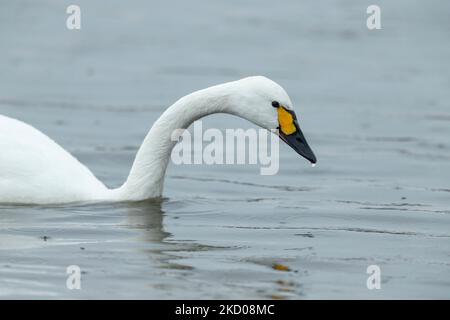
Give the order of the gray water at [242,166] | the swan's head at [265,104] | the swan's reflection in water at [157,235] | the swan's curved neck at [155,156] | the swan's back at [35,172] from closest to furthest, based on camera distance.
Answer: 1. the gray water at [242,166]
2. the swan's reflection in water at [157,235]
3. the swan's head at [265,104]
4. the swan's back at [35,172]
5. the swan's curved neck at [155,156]

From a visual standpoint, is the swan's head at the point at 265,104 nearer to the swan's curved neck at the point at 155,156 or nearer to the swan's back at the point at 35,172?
the swan's curved neck at the point at 155,156

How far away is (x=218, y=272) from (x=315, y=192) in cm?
306

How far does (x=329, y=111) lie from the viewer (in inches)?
573

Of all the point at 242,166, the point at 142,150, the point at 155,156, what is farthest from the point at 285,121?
the point at 242,166

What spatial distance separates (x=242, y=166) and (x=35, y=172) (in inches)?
114

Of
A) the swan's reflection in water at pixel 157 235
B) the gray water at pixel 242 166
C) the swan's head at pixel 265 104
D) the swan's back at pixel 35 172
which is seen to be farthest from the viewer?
the swan's back at pixel 35 172

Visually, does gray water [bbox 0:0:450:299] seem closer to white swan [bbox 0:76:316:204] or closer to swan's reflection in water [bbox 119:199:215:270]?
swan's reflection in water [bbox 119:199:215:270]

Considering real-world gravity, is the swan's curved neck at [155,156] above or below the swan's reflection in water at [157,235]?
above

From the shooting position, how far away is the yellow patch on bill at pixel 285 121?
9.05 metres

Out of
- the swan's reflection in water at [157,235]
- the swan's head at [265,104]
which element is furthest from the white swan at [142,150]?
the swan's reflection in water at [157,235]

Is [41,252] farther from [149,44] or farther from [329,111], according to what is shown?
[149,44]

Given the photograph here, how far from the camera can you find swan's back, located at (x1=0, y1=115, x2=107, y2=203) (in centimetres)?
930
